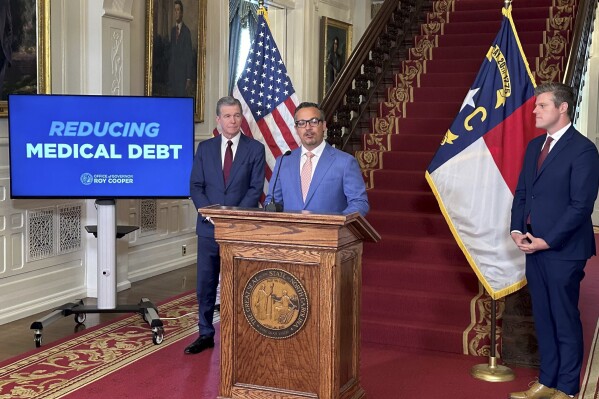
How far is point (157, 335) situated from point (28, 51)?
2.74 metres

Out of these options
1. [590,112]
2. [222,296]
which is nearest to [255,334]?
[222,296]

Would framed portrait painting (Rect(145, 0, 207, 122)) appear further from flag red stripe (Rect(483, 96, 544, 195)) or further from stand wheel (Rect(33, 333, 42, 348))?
flag red stripe (Rect(483, 96, 544, 195))

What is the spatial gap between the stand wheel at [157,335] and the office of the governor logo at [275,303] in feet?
6.51

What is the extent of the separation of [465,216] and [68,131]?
3085 mm

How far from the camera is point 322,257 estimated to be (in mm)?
3992

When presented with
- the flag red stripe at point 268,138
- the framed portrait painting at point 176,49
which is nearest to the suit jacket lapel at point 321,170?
the flag red stripe at point 268,138

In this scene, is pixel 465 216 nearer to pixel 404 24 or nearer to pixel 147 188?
pixel 147 188

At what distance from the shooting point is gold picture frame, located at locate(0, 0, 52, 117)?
6773mm

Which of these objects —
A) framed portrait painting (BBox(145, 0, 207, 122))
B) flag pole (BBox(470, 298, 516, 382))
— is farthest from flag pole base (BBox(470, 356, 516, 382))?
framed portrait painting (BBox(145, 0, 207, 122))

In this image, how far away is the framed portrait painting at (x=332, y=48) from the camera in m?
12.7

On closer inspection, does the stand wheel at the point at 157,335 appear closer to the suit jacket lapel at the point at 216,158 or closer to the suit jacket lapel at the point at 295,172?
the suit jacket lapel at the point at 216,158

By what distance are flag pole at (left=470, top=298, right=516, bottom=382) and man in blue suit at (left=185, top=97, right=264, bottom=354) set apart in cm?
180

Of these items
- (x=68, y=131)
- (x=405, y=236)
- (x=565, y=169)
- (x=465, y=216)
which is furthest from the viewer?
(x=405, y=236)

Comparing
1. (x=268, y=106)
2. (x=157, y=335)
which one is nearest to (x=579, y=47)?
(x=268, y=106)
